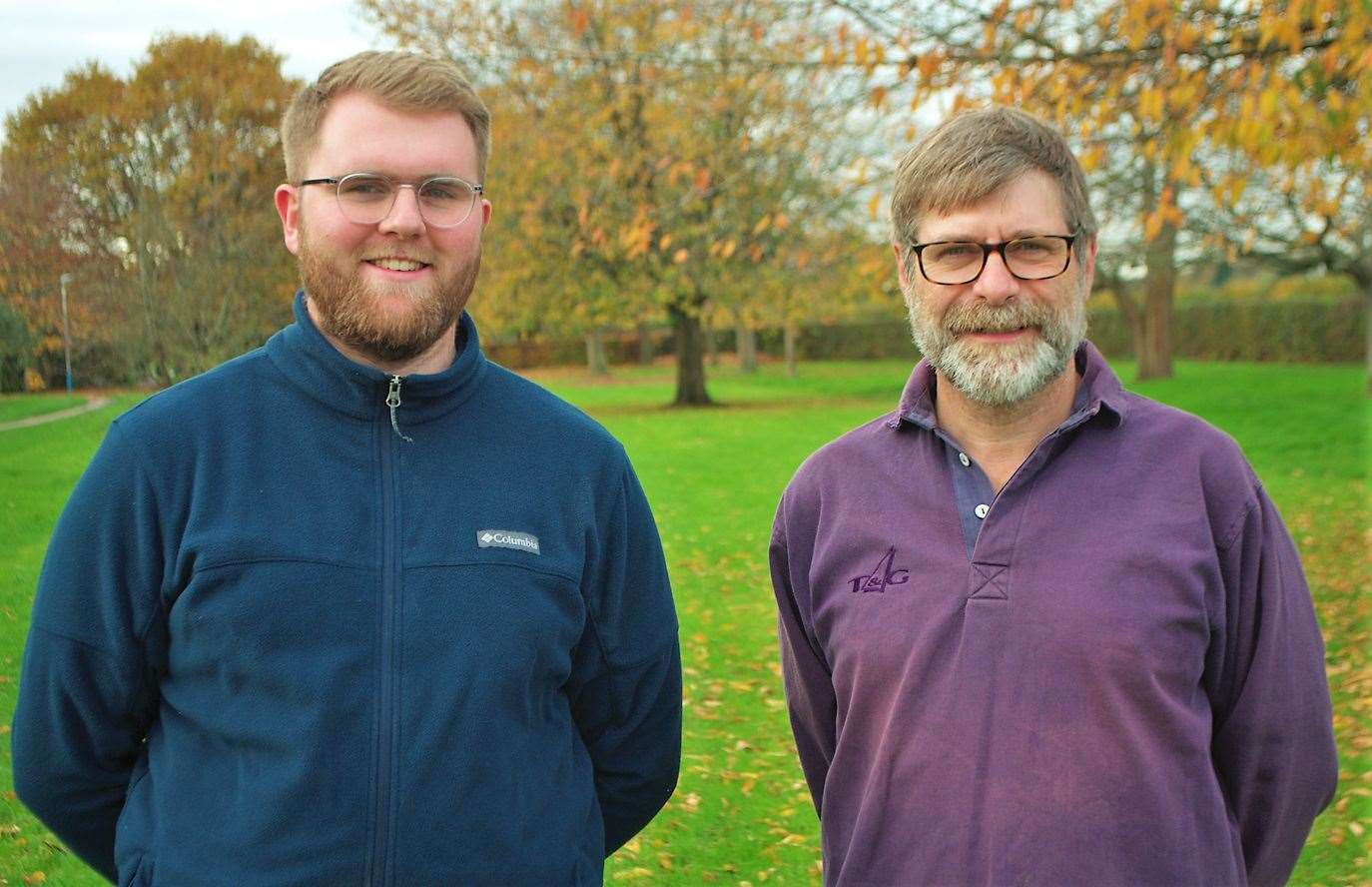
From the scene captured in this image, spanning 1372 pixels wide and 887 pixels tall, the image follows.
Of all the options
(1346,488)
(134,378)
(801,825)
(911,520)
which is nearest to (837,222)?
(1346,488)

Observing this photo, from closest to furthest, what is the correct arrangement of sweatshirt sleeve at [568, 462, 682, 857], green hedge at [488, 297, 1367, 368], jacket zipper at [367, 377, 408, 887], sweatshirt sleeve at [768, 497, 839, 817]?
jacket zipper at [367, 377, 408, 887]
sweatshirt sleeve at [568, 462, 682, 857]
sweatshirt sleeve at [768, 497, 839, 817]
green hedge at [488, 297, 1367, 368]

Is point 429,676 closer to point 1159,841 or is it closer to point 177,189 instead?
point 1159,841

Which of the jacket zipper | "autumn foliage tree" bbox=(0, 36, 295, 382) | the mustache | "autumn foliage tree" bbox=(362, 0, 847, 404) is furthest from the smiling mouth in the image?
"autumn foliage tree" bbox=(362, 0, 847, 404)

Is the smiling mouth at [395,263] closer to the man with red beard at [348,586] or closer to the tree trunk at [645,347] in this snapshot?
the man with red beard at [348,586]

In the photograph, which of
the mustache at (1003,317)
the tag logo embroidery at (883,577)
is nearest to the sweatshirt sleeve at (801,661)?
the tag logo embroidery at (883,577)

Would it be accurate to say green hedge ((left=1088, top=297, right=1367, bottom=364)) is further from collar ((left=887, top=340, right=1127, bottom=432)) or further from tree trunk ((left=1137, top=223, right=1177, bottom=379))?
collar ((left=887, top=340, right=1127, bottom=432))

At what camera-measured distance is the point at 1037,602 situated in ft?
7.55

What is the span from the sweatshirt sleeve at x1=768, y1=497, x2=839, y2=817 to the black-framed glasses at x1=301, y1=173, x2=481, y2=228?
976 mm

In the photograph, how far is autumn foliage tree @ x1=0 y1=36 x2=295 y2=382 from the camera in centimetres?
884

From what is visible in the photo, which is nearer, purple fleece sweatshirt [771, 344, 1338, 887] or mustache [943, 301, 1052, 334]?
purple fleece sweatshirt [771, 344, 1338, 887]

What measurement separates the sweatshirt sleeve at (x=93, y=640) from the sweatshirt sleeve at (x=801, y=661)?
130cm

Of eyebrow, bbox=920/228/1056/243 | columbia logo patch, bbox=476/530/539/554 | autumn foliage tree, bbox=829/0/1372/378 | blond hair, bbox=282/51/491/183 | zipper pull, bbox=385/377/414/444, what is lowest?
columbia logo patch, bbox=476/530/539/554

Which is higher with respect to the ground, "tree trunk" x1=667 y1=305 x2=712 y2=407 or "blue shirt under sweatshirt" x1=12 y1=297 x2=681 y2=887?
"blue shirt under sweatshirt" x1=12 y1=297 x2=681 y2=887

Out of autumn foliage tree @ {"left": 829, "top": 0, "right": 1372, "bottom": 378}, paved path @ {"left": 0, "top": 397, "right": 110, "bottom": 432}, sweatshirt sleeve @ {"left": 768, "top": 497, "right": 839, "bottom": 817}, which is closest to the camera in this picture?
sweatshirt sleeve @ {"left": 768, "top": 497, "right": 839, "bottom": 817}
